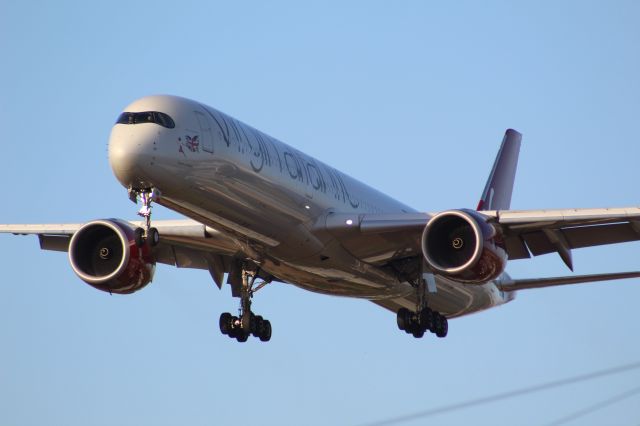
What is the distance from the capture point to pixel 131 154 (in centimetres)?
2992

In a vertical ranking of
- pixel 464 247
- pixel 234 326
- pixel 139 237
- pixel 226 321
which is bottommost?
pixel 234 326

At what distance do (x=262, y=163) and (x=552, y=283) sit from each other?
12.1 meters

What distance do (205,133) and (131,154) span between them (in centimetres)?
214

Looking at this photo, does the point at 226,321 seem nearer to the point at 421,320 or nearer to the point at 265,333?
the point at 265,333

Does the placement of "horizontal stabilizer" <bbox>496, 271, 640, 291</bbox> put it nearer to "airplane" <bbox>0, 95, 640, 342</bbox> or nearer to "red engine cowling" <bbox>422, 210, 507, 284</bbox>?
"airplane" <bbox>0, 95, 640, 342</bbox>

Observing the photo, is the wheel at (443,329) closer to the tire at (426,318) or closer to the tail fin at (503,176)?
the tire at (426,318)

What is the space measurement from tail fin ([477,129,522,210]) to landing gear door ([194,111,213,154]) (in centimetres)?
1714

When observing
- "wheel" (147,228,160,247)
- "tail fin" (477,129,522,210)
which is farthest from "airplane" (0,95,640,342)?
"tail fin" (477,129,522,210)

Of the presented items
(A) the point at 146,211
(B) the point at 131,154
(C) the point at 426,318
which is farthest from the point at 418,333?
(B) the point at 131,154

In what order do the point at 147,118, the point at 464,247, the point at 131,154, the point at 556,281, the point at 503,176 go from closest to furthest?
the point at 131,154 < the point at 147,118 < the point at 464,247 < the point at 556,281 < the point at 503,176

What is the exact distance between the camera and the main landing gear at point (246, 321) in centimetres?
3791

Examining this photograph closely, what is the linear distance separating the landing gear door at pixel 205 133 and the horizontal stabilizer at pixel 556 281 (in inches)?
477

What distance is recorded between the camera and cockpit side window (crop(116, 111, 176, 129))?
3067 cm

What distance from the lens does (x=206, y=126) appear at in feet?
103
